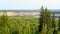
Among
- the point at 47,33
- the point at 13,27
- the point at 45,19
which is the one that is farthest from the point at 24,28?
the point at 45,19

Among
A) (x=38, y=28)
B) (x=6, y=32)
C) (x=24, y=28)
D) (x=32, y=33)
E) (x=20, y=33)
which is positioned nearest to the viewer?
(x=6, y=32)

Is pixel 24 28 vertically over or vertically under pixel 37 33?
over

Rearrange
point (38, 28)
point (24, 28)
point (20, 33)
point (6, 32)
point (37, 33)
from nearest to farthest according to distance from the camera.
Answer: point (6, 32) < point (20, 33) < point (24, 28) < point (37, 33) < point (38, 28)

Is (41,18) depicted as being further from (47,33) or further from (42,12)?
(47,33)

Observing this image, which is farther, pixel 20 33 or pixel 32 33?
pixel 32 33

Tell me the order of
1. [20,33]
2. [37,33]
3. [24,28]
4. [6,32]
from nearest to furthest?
[6,32] < [20,33] < [24,28] < [37,33]

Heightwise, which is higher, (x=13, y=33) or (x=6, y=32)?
(x=6, y=32)

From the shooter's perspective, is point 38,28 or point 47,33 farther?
point 38,28

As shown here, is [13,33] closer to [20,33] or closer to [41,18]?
[20,33]

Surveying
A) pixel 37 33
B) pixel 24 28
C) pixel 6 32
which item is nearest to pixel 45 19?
pixel 37 33
